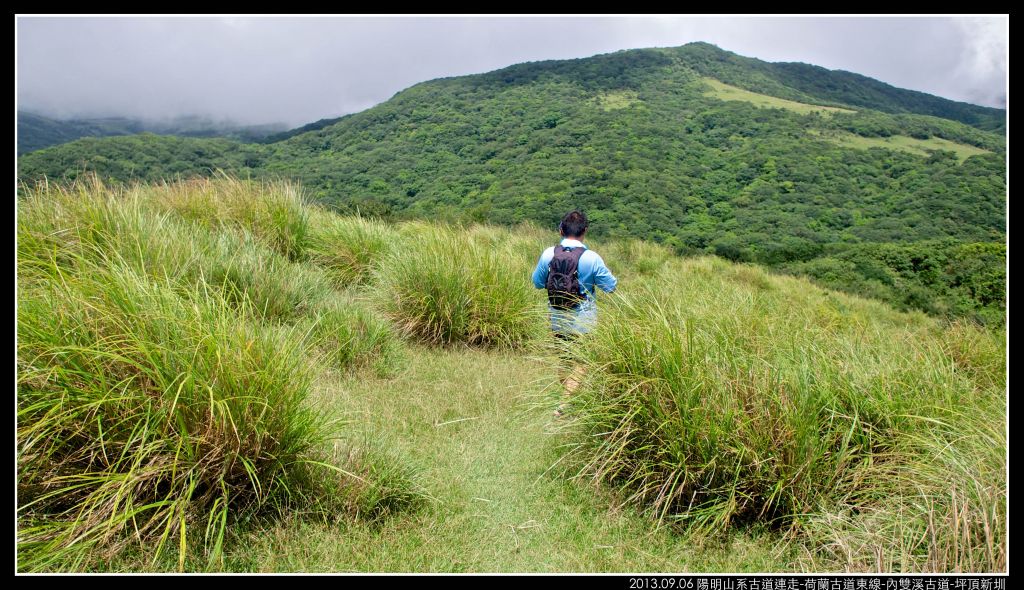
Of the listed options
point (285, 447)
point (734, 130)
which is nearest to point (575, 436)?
point (285, 447)

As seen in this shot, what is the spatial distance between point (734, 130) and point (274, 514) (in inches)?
3230

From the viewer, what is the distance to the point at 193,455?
224 centimetres

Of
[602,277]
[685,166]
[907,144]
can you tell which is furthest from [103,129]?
[907,144]

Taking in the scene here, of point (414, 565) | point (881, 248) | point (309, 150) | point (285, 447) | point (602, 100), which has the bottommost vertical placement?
point (414, 565)

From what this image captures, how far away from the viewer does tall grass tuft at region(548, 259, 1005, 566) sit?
2564 mm

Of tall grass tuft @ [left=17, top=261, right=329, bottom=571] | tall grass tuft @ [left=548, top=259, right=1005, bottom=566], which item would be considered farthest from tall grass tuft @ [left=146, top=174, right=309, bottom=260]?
tall grass tuft @ [left=548, top=259, right=1005, bottom=566]

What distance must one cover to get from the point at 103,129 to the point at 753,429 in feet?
111

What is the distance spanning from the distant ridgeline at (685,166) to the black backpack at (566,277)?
7.57 m

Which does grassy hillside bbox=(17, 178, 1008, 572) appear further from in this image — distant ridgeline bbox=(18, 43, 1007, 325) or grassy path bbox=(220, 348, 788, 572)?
distant ridgeline bbox=(18, 43, 1007, 325)

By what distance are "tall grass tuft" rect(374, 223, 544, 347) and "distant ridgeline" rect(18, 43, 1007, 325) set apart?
5672mm

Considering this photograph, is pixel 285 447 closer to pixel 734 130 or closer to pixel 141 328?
pixel 141 328

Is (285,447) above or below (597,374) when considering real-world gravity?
below

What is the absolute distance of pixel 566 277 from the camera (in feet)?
13.6

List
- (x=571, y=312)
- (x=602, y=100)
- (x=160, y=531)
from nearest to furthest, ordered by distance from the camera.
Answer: (x=160, y=531)
(x=571, y=312)
(x=602, y=100)
